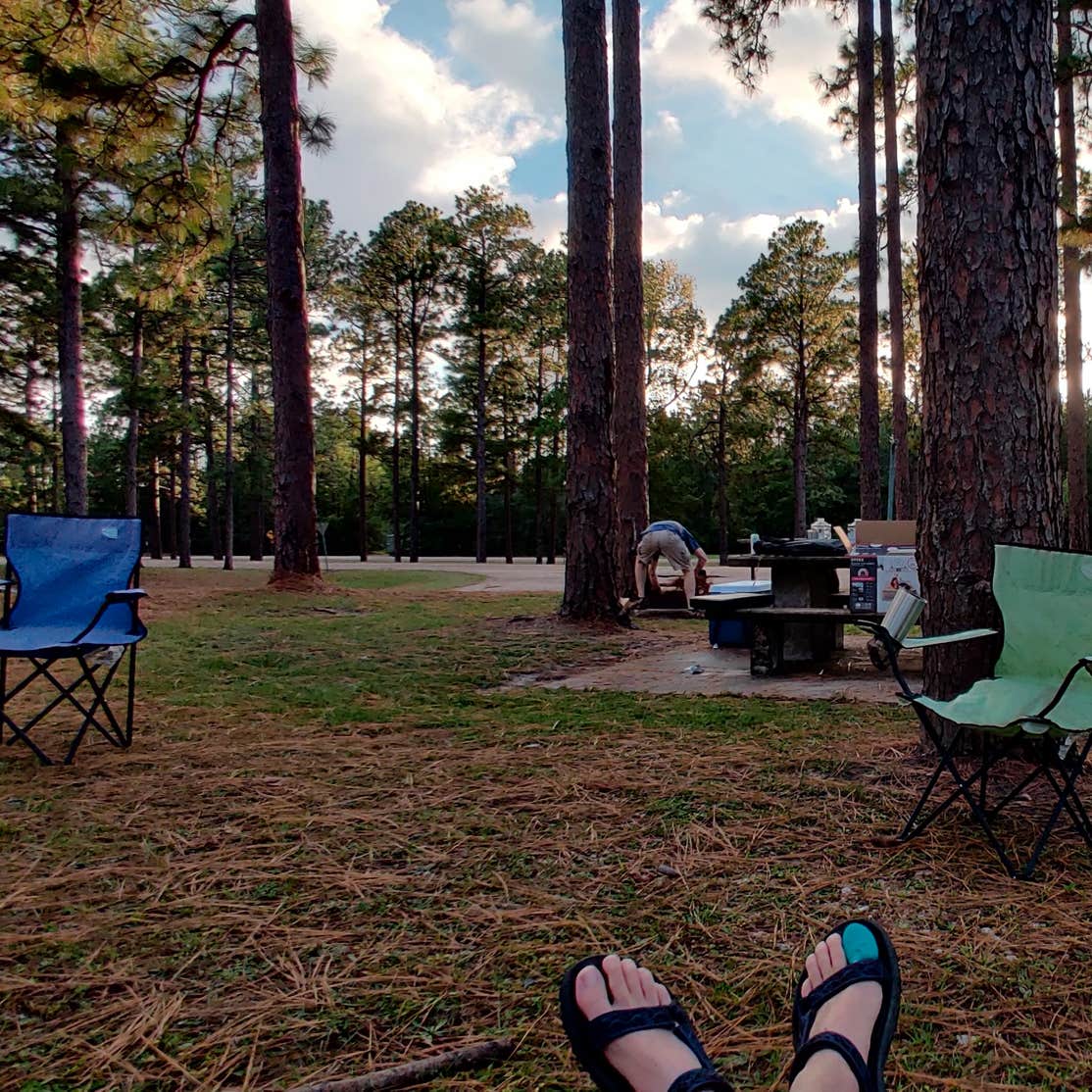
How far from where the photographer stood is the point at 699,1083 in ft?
3.52

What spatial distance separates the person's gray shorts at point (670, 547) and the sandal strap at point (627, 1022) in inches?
266

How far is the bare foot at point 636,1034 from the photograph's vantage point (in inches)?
44.5

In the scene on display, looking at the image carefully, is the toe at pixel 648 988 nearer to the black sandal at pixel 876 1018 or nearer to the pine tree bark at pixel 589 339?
the black sandal at pixel 876 1018

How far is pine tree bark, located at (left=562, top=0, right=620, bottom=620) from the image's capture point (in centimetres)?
711

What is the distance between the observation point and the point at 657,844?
2.10m

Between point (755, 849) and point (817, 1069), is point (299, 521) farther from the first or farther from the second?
point (817, 1069)

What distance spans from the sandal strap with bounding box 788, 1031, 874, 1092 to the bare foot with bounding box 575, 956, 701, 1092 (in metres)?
0.14

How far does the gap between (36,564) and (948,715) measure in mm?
3515

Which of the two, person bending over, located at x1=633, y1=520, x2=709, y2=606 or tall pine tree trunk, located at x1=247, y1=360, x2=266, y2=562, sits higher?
tall pine tree trunk, located at x1=247, y1=360, x2=266, y2=562

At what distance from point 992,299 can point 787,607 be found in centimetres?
307

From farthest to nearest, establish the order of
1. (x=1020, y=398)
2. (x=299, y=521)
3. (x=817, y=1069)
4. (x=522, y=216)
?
(x=522, y=216) < (x=299, y=521) < (x=1020, y=398) < (x=817, y=1069)

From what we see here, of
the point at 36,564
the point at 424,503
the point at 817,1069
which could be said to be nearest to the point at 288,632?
the point at 36,564

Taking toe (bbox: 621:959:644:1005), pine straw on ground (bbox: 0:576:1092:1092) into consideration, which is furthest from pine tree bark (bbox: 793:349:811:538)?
toe (bbox: 621:959:644:1005)

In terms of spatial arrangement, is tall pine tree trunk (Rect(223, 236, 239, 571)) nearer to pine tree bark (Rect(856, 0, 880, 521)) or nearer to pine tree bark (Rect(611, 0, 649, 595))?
pine tree bark (Rect(611, 0, 649, 595))
